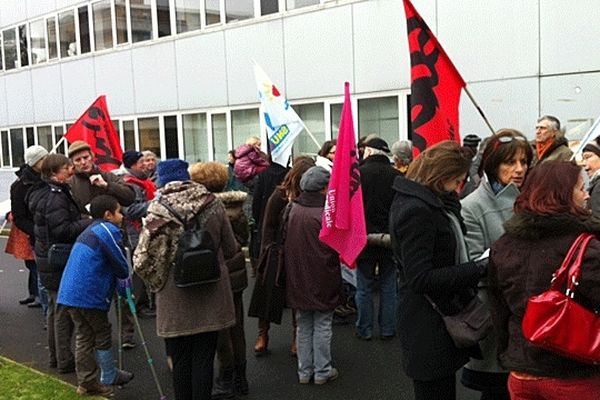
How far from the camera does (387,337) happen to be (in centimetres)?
701

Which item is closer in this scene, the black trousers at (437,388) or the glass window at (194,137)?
the black trousers at (437,388)

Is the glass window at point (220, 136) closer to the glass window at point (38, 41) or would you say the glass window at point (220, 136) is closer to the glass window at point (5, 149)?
the glass window at point (38, 41)

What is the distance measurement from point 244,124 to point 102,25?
6.01m

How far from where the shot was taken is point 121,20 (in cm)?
1667

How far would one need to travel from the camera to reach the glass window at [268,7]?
12.8 m

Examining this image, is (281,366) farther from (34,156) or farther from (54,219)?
(34,156)

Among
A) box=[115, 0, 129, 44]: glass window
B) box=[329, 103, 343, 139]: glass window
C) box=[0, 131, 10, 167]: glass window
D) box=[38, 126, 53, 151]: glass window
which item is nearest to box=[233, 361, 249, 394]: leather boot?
box=[329, 103, 343, 139]: glass window

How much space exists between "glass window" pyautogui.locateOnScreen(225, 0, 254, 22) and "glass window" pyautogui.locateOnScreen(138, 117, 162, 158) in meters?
3.40

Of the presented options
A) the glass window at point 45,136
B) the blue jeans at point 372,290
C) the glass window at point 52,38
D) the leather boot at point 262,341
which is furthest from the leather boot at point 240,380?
the glass window at point 52,38

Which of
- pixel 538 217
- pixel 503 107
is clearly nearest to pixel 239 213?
pixel 538 217

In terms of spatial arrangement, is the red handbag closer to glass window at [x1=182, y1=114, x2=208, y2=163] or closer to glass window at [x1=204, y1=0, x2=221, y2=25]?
glass window at [x1=204, y1=0, x2=221, y2=25]

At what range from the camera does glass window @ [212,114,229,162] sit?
47.2ft

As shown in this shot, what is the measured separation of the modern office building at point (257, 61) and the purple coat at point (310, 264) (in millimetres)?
4400

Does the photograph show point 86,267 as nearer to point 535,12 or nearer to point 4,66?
point 535,12
